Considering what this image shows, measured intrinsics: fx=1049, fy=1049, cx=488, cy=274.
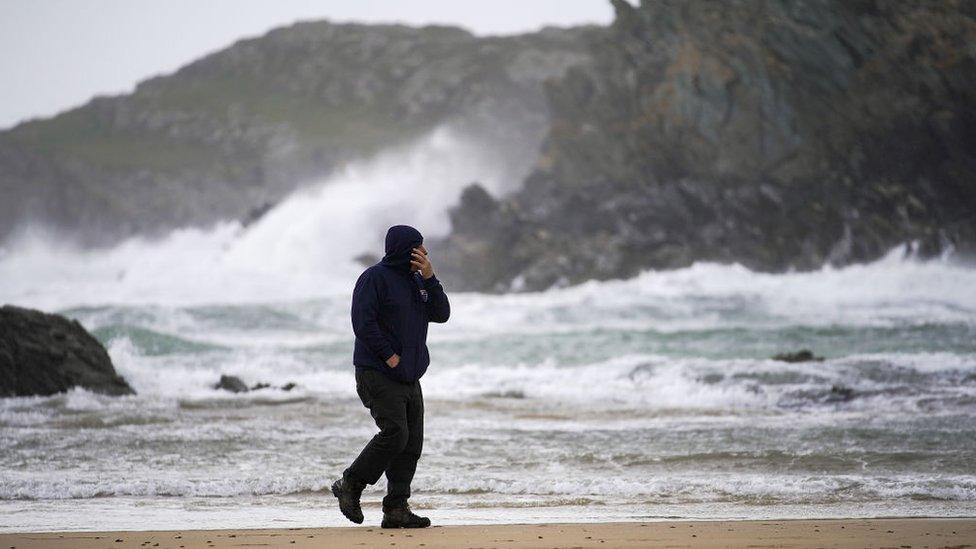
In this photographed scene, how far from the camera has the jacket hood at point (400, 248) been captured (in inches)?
227

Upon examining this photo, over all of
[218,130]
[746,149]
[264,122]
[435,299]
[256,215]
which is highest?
[264,122]

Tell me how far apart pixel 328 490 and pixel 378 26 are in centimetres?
19560

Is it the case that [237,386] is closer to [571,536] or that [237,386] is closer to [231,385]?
[231,385]

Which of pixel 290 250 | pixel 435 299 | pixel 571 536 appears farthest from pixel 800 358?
pixel 290 250

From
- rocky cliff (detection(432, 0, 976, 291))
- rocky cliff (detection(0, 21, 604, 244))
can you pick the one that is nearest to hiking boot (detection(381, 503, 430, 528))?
rocky cliff (detection(432, 0, 976, 291))

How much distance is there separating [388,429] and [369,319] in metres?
0.60

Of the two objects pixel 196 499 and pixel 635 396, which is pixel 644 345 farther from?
pixel 196 499

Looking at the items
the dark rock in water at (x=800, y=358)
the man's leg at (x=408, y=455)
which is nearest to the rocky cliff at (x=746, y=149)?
the dark rock in water at (x=800, y=358)

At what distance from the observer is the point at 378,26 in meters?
196

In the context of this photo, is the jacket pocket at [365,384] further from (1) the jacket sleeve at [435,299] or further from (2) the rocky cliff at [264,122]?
(2) the rocky cliff at [264,122]

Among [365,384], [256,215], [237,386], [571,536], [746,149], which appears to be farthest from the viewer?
[256,215]

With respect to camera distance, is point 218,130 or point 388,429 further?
point 218,130

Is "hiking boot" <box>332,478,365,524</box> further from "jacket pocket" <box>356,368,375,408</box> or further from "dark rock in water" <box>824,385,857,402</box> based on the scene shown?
"dark rock in water" <box>824,385,857,402</box>

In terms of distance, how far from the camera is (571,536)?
16.8 ft
